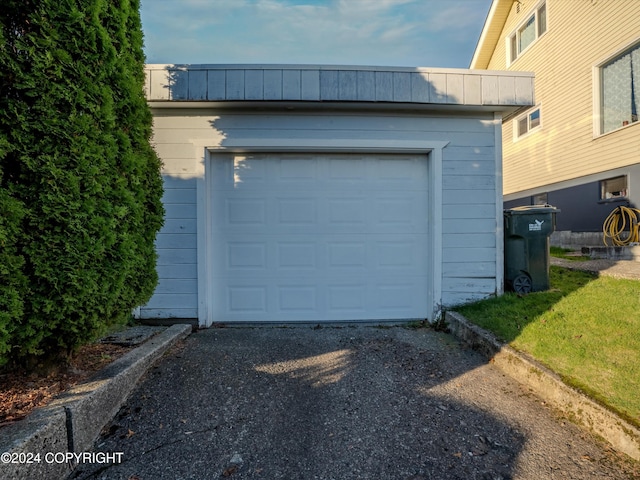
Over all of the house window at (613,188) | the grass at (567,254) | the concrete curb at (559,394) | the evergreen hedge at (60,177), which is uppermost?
the house window at (613,188)

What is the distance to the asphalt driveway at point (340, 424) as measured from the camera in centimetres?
165

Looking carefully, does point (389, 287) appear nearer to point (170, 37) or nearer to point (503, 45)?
point (170, 37)

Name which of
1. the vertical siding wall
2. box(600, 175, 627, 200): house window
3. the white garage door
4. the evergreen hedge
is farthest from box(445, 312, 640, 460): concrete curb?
box(600, 175, 627, 200): house window

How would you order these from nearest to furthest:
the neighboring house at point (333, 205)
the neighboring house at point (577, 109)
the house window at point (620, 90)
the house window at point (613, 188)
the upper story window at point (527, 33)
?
the neighboring house at point (333, 205) < the house window at point (620, 90) < the neighboring house at point (577, 109) < the house window at point (613, 188) < the upper story window at point (527, 33)

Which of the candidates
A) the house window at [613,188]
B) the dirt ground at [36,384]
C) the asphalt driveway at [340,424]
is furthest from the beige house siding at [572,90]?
the dirt ground at [36,384]

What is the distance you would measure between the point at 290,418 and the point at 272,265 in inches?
84.4

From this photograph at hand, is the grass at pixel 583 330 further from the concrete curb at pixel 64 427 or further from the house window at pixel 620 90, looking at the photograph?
the house window at pixel 620 90

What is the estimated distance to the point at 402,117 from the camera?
3926mm

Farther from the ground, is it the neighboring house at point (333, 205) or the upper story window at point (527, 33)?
the upper story window at point (527, 33)

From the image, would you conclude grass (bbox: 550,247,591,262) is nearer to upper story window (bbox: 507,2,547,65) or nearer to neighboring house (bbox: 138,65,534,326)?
neighboring house (bbox: 138,65,534,326)

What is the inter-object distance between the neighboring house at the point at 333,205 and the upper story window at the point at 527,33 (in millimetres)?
8112

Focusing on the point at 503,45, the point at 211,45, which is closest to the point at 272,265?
the point at 211,45

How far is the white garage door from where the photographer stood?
397cm

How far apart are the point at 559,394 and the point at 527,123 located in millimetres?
10380
